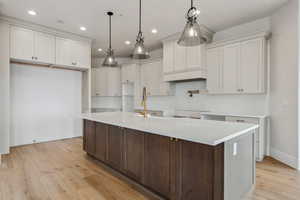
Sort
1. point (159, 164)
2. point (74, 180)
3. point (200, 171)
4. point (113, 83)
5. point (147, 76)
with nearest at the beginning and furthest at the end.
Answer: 1. point (200, 171)
2. point (159, 164)
3. point (74, 180)
4. point (147, 76)
5. point (113, 83)

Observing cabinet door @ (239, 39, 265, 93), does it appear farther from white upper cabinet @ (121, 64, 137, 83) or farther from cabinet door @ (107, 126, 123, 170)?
white upper cabinet @ (121, 64, 137, 83)

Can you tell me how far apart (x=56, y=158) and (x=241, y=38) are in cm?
465

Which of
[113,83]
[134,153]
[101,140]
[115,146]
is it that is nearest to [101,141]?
[101,140]

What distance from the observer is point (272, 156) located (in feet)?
11.3

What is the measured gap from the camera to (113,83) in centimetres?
639

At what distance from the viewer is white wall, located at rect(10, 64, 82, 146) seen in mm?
4098

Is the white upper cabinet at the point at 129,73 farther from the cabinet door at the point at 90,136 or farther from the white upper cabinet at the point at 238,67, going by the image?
the cabinet door at the point at 90,136

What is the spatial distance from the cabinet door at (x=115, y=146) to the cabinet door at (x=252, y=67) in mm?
2844

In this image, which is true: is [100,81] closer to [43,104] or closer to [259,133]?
[43,104]

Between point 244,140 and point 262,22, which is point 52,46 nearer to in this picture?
point 244,140

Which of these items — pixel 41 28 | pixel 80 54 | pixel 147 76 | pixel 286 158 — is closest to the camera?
pixel 286 158

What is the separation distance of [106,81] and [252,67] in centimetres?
485

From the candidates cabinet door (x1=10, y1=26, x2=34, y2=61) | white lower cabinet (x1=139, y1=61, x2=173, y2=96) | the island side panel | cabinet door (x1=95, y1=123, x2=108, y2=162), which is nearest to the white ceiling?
cabinet door (x1=10, y1=26, x2=34, y2=61)

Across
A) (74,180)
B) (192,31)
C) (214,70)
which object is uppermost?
(192,31)
